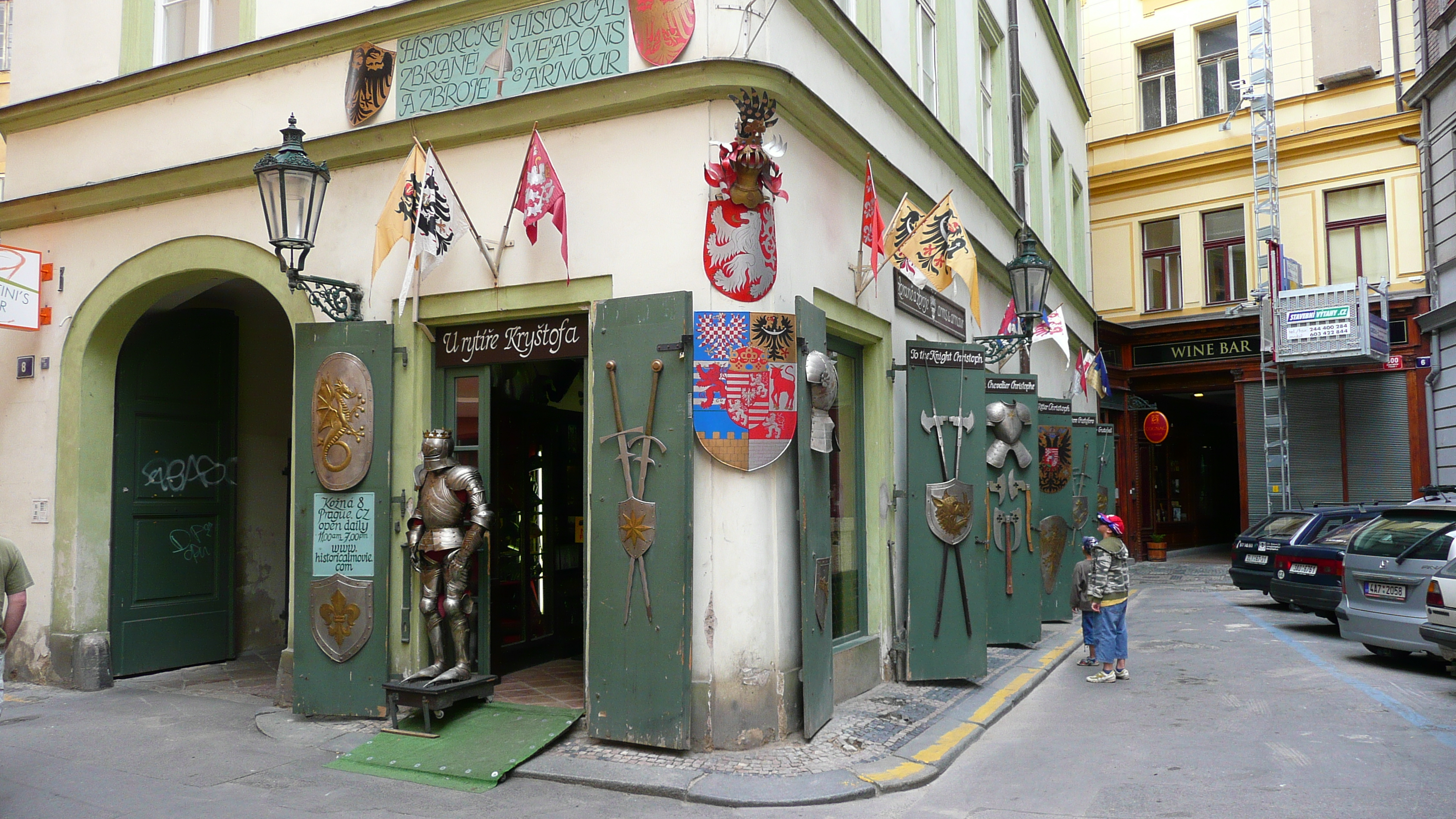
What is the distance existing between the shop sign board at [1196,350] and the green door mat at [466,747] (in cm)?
1958

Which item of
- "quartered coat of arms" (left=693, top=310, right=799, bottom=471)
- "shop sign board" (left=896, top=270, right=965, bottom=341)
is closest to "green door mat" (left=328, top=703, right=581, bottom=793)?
"quartered coat of arms" (left=693, top=310, right=799, bottom=471)

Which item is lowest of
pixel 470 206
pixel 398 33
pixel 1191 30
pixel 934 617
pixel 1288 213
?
pixel 934 617

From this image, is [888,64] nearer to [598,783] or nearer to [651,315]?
[651,315]

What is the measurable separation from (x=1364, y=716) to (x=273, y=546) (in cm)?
1034

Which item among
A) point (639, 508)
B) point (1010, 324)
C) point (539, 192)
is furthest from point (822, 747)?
point (1010, 324)

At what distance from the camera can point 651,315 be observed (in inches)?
267

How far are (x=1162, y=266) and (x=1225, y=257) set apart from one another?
1372 mm

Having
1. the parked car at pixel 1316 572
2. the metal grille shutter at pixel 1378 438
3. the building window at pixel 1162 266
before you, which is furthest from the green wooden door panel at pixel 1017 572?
the building window at pixel 1162 266

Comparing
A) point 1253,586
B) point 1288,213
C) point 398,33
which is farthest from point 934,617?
point 1288,213

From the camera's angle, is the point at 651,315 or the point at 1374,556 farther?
the point at 1374,556

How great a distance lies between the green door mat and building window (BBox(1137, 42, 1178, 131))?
21752 millimetres

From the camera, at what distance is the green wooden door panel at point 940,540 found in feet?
28.9

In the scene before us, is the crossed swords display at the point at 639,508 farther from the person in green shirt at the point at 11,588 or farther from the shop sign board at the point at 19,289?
the shop sign board at the point at 19,289

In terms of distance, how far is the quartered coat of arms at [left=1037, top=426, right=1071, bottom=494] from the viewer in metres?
11.9
